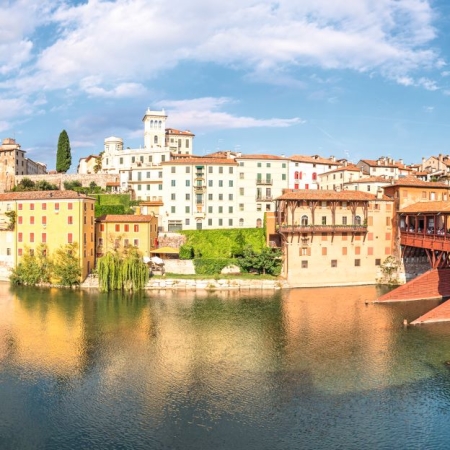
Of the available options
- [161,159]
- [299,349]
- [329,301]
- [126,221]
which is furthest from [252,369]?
[161,159]

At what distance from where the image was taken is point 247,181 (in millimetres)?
66000

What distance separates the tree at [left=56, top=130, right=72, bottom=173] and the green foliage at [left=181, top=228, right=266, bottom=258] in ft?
149

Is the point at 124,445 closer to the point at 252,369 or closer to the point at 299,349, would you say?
the point at 252,369

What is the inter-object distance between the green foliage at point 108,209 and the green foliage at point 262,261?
64.5 feet

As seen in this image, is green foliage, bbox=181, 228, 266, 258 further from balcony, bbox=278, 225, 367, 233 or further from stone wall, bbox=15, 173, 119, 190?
stone wall, bbox=15, 173, 119, 190

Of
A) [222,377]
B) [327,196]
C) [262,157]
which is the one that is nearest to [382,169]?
[262,157]

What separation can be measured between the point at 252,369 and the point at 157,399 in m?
6.34

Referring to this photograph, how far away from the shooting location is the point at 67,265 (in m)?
48.6

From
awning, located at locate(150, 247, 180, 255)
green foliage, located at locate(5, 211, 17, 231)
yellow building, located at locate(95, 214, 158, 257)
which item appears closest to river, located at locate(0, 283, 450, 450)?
awning, located at locate(150, 247, 180, 255)

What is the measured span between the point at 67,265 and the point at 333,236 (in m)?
30.3

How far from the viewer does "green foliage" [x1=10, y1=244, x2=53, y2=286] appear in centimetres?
4950

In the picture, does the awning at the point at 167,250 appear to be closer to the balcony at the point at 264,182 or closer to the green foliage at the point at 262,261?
the green foliage at the point at 262,261

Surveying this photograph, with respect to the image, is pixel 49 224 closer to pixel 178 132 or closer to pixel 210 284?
pixel 210 284

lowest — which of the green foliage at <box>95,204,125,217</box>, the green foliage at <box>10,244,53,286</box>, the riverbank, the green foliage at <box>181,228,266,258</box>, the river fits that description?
the river
